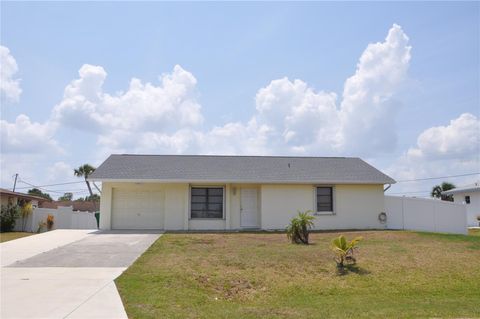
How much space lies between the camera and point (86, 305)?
7.61 m

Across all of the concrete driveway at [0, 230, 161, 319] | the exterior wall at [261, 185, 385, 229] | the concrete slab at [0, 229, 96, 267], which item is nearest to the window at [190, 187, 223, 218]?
the exterior wall at [261, 185, 385, 229]

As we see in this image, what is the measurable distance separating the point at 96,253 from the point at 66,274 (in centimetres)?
322

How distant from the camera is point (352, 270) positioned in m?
11.4

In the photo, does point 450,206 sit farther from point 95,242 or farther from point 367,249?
point 95,242

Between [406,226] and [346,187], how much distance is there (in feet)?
13.5

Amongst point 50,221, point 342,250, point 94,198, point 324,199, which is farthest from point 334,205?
point 94,198

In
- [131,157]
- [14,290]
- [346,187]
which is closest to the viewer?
[14,290]

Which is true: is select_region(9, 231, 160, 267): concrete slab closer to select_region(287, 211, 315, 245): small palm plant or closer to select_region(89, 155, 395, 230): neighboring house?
select_region(89, 155, 395, 230): neighboring house

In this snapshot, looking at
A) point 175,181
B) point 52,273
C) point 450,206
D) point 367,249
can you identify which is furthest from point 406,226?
point 52,273

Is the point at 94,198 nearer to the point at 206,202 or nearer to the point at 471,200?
the point at 206,202

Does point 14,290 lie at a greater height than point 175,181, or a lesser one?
lesser

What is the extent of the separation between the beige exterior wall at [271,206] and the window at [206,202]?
0.30 metres

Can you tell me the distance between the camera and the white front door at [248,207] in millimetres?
22156

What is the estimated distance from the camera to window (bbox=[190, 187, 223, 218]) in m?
21.9
